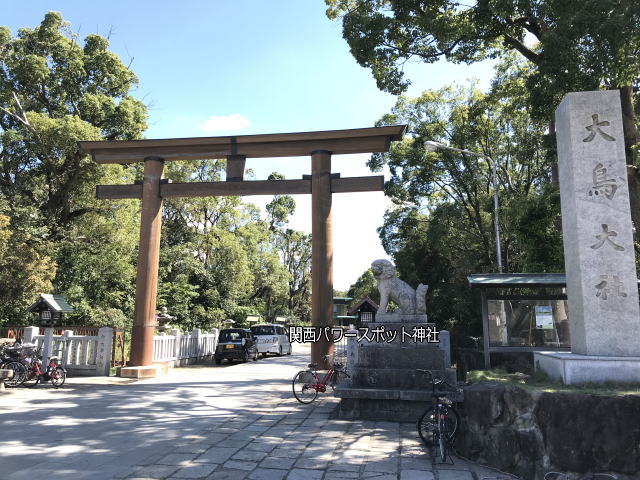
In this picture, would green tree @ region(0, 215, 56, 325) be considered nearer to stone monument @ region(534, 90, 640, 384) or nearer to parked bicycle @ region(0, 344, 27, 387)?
parked bicycle @ region(0, 344, 27, 387)

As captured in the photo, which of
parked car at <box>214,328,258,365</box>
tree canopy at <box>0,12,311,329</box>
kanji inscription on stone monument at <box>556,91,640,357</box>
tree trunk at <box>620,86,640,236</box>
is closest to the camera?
kanji inscription on stone monument at <box>556,91,640,357</box>

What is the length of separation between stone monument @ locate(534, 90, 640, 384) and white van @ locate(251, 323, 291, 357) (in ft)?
56.3

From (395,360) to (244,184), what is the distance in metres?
6.86

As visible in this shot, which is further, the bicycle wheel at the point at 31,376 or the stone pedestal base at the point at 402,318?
the bicycle wheel at the point at 31,376

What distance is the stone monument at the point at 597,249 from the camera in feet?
16.9

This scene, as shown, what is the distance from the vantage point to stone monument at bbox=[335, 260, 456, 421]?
7578 mm

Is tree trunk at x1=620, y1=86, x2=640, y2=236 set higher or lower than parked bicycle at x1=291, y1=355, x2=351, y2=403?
higher

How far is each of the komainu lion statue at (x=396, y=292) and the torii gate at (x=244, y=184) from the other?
260 centimetres

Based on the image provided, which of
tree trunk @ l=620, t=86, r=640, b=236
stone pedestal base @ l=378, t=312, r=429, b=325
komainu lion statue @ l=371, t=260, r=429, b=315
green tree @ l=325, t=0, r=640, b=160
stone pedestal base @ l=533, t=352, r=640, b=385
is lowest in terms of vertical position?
stone pedestal base @ l=533, t=352, r=640, b=385

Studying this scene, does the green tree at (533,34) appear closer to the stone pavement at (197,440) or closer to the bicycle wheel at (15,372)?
the stone pavement at (197,440)

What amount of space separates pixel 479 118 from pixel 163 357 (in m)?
17.2

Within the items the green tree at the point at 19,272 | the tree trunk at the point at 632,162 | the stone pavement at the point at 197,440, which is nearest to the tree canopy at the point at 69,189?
the green tree at the point at 19,272

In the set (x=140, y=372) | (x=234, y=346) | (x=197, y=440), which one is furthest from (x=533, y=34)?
(x=234, y=346)

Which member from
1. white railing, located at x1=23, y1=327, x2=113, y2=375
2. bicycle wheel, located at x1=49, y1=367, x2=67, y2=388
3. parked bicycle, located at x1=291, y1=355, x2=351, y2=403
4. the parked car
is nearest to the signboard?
parked bicycle, located at x1=291, y1=355, x2=351, y2=403
